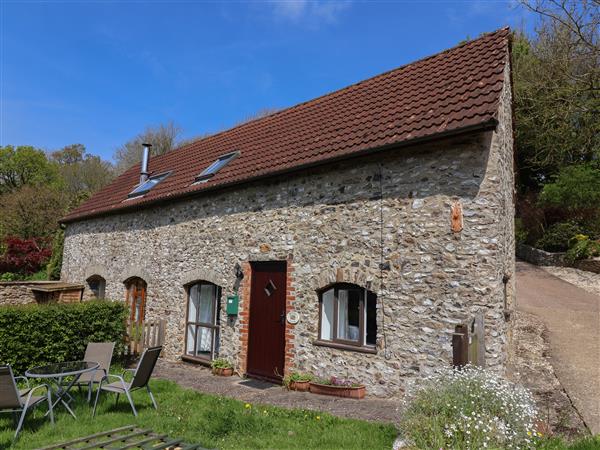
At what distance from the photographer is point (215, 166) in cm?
1114

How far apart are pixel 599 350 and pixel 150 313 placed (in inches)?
401

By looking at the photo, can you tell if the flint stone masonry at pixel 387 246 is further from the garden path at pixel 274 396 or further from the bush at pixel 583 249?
the bush at pixel 583 249

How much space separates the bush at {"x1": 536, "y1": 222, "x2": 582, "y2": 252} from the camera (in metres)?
17.8

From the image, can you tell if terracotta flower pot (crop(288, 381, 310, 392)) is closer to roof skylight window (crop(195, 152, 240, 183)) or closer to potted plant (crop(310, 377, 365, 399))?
potted plant (crop(310, 377, 365, 399))

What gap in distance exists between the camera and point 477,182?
604 centimetres

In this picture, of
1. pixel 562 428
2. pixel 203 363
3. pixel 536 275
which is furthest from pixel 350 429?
pixel 536 275

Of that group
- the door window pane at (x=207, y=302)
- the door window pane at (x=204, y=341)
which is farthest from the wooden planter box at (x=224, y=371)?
the door window pane at (x=207, y=302)

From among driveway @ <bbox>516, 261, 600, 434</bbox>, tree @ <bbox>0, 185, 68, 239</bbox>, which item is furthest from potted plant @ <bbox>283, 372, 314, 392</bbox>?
tree @ <bbox>0, 185, 68, 239</bbox>

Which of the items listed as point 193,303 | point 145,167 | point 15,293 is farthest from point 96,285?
point 193,303

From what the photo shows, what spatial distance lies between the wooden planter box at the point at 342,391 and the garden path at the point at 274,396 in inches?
5.1

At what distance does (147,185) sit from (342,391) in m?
9.75

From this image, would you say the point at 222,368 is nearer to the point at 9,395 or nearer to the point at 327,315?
the point at 327,315

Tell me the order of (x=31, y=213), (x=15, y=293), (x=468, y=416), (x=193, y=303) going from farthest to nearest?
(x=31, y=213)
(x=15, y=293)
(x=193, y=303)
(x=468, y=416)

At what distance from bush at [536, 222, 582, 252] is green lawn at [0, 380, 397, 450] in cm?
1644
